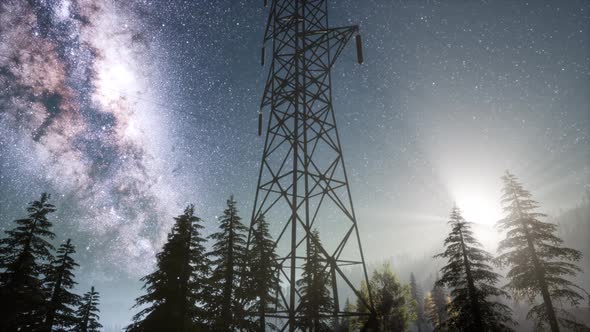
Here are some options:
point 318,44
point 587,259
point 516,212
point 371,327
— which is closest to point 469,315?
point 516,212

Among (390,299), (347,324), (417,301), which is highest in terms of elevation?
(417,301)

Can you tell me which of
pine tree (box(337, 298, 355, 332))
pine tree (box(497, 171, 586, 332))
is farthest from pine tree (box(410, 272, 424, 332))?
pine tree (box(497, 171, 586, 332))

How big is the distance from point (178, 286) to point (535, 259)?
754 inches

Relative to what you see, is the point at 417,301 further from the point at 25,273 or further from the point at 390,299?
the point at 25,273

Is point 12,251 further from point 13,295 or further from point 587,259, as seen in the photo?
point 587,259

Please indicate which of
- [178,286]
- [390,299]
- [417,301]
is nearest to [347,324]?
[390,299]

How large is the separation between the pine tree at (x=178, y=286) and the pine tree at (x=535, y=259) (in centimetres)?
1680

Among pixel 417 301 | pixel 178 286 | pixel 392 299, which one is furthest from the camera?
pixel 417 301

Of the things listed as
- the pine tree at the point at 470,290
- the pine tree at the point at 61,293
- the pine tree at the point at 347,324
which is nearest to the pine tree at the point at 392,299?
the pine tree at the point at 347,324

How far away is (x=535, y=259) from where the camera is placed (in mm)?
17000

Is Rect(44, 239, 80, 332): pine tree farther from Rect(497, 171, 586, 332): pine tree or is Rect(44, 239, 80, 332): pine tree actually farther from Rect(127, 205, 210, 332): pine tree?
Rect(497, 171, 586, 332): pine tree

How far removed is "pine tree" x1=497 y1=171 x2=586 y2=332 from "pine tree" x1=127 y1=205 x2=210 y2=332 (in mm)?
16802

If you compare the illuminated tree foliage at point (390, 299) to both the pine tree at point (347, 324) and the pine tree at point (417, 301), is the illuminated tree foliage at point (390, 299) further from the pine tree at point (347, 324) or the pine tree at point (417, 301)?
the pine tree at point (417, 301)

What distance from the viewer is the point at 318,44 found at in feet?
40.8
